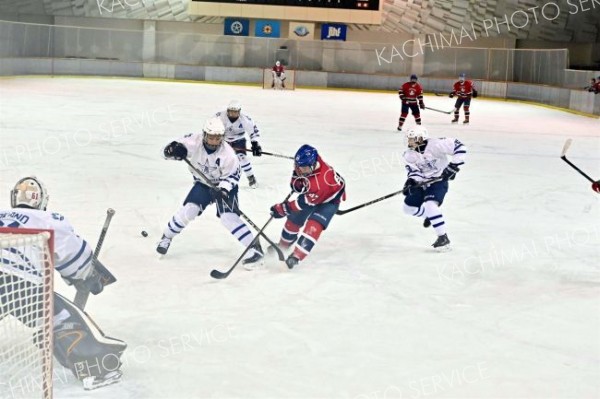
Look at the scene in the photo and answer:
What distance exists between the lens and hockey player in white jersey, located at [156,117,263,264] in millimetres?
5719

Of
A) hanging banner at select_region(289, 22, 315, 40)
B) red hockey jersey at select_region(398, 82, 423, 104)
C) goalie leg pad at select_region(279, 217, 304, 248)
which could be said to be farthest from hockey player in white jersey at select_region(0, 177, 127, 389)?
hanging banner at select_region(289, 22, 315, 40)

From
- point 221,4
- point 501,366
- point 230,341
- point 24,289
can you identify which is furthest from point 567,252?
point 221,4

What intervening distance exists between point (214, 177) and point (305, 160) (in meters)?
0.65

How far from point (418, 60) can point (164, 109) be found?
12823 millimetres

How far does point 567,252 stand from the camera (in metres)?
→ 6.55

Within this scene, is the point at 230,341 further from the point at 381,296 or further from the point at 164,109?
the point at 164,109

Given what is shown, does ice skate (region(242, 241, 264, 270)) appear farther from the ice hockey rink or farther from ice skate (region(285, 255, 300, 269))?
ice skate (region(285, 255, 300, 269))

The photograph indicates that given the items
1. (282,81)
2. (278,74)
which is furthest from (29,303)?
(282,81)

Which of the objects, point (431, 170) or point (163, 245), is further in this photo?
point (431, 170)

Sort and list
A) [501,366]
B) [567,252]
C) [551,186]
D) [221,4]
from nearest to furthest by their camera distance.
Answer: [501,366], [567,252], [551,186], [221,4]

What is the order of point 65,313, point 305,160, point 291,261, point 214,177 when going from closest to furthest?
point 65,313 → point 305,160 → point 291,261 → point 214,177

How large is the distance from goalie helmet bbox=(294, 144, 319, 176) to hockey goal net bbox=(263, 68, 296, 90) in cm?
2094

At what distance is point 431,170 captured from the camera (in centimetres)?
658

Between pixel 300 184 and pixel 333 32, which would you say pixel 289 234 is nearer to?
pixel 300 184
